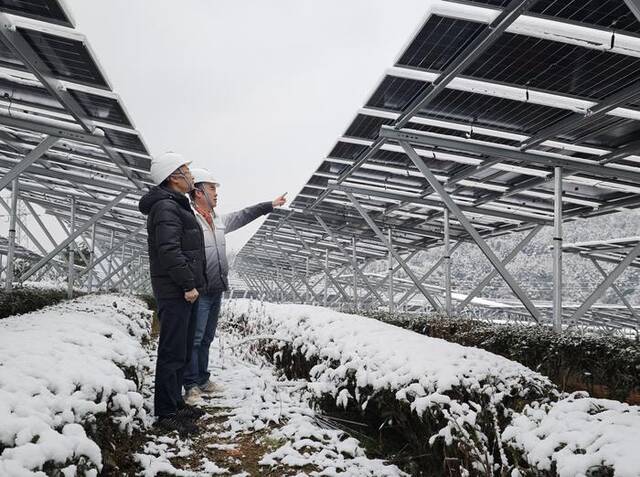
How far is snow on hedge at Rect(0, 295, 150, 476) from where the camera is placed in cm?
180

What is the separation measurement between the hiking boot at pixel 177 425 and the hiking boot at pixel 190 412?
2.8 inches

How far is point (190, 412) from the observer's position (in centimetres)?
408

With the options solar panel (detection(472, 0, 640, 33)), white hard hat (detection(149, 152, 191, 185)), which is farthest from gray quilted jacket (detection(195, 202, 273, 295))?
solar panel (detection(472, 0, 640, 33))

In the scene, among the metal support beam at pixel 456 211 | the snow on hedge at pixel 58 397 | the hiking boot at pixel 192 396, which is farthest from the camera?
the metal support beam at pixel 456 211

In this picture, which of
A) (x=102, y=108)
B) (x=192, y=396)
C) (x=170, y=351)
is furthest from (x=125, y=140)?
(x=170, y=351)

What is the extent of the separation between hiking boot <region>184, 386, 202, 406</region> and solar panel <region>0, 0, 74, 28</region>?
12.6ft

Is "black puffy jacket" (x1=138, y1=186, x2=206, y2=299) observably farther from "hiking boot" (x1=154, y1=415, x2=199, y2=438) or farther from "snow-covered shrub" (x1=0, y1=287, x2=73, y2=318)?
"snow-covered shrub" (x1=0, y1=287, x2=73, y2=318)

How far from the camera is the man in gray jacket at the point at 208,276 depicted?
485 centimetres

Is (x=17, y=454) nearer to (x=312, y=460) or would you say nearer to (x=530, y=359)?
(x=312, y=460)

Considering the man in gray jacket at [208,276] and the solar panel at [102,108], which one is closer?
the man in gray jacket at [208,276]

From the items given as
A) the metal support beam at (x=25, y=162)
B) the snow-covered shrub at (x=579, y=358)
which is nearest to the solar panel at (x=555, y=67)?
the snow-covered shrub at (x=579, y=358)

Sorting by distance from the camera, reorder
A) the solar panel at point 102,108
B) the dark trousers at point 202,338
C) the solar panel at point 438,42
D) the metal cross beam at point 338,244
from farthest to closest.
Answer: the metal cross beam at point 338,244 → the solar panel at point 102,108 → the solar panel at point 438,42 → the dark trousers at point 202,338

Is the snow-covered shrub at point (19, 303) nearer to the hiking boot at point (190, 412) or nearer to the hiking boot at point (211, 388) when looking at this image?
the hiking boot at point (211, 388)

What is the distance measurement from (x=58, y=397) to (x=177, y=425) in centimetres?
173
